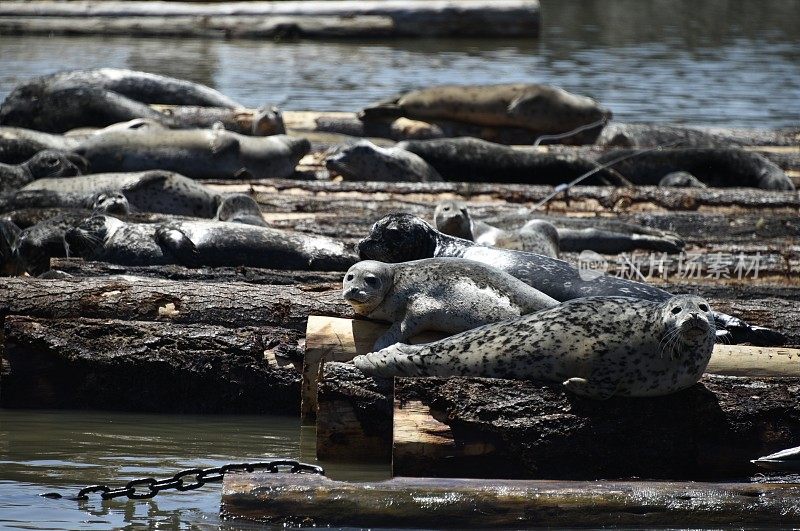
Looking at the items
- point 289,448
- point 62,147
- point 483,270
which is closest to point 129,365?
point 289,448

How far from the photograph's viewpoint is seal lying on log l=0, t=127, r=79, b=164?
1051 cm

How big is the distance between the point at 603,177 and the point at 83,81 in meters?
5.93

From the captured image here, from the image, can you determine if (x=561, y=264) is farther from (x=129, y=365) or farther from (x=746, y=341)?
(x=129, y=365)

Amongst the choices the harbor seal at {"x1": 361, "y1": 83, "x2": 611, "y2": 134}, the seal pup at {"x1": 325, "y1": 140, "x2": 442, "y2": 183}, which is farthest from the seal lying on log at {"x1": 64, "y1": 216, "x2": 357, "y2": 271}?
the harbor seal at {"x1": 361, "y1": 83, "x2": 611, "y2": 134}

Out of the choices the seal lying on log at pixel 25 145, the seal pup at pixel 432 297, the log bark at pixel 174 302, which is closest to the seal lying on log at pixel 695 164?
the seal lying on log at pixel 25 145

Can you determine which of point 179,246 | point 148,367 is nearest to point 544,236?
point 179,246

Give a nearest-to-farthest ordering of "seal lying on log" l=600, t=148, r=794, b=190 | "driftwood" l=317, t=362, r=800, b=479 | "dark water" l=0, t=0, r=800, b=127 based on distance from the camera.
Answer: "driftwood" l=317, t=362, r=800, b=479
"seal lying on log" l=600, t=148, r=794, b=190
"dark water" l=0, t=0, r=800, b=127

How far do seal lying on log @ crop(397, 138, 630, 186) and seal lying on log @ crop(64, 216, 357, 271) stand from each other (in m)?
3.42

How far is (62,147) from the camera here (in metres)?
10.6

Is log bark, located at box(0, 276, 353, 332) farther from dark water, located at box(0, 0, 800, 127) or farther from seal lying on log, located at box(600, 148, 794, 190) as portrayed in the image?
dark water, located at box(0, 0, 800, 127)

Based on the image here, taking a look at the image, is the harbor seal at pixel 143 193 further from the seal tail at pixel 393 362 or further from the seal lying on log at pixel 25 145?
the seal tail at pixel 393 362

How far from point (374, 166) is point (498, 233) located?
306 centimetres

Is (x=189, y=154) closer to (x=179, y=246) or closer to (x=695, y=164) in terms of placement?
(x=179, y=246)

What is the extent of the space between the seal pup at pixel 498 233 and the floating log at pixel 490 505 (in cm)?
284
